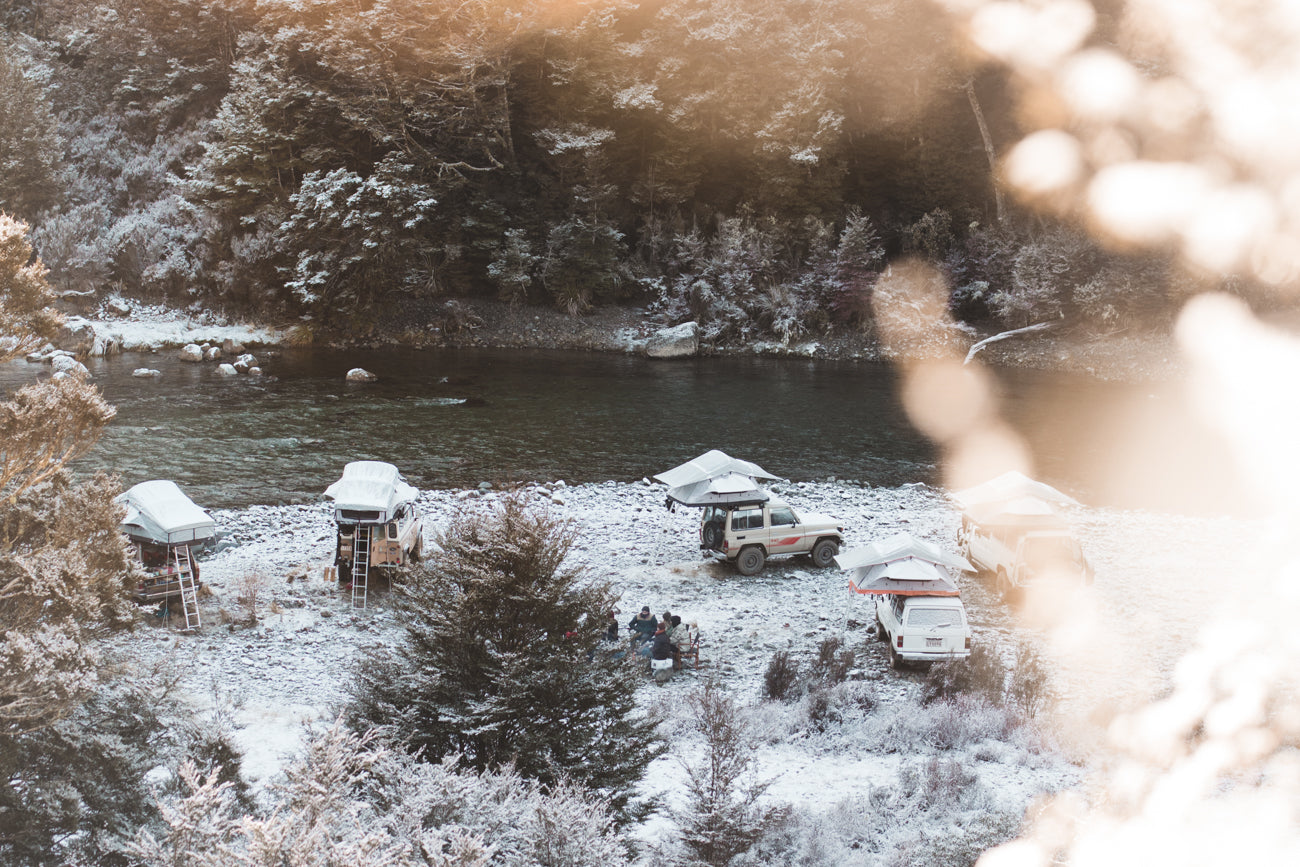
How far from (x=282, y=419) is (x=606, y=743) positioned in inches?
986

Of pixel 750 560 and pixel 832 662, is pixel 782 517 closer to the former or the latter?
pixel 750 560

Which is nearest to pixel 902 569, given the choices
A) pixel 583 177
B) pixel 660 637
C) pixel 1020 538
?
pixel 1020 538

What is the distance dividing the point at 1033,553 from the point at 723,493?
5.93m

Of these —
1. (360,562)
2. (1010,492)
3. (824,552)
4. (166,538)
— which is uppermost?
(1010,492)

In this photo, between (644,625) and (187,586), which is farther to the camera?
(187,586)

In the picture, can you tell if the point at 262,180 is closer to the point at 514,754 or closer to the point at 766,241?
the point at 766,241

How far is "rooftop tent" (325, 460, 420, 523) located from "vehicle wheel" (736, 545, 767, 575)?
6736 mm

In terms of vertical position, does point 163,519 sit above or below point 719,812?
above

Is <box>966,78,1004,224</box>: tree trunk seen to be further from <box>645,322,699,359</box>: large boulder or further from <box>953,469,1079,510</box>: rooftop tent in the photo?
<box>953,469,1079,510</box>: rooftop tent

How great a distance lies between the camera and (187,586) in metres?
14.4

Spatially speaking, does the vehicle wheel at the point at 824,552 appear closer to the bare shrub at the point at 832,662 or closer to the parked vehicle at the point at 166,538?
the bare shrub at the point at 832,662

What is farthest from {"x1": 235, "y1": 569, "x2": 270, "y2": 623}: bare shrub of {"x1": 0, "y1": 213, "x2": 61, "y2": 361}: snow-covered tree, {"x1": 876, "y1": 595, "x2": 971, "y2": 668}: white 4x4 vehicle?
{"x1": 876, "y1": 595, "x2": 971, "y2": 668}: white 4x4 vehicle

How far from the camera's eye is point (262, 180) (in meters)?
46.1

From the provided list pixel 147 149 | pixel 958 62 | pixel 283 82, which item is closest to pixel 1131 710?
pixel 958 62
